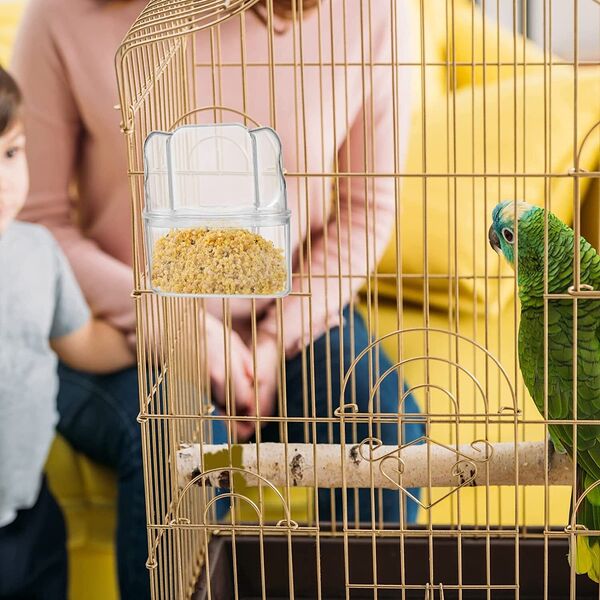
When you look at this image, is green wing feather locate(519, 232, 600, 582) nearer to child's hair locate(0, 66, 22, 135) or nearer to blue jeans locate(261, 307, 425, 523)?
blue jeans locate(261, 307, 425, 523)

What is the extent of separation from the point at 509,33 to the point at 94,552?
1.24 metres

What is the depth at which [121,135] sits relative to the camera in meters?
1.61

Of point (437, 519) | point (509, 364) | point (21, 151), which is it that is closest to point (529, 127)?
point (509, 364)

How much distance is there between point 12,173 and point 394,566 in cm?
85

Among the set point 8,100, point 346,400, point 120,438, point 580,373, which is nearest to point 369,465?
point 580,373

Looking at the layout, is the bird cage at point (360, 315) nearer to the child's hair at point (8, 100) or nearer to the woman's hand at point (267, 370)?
the woman's hand at point (267, 370)

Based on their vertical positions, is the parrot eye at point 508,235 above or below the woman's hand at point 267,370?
above

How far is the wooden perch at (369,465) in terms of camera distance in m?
1.08

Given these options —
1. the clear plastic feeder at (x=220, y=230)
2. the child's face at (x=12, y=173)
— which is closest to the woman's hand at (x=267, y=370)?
the child's face at (x=12, y=173)

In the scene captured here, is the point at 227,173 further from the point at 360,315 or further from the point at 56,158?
the point at 360,315

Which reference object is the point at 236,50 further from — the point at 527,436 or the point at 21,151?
the point at 527,436

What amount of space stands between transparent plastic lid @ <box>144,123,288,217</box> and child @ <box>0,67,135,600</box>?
2.37ft

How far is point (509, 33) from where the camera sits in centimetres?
198

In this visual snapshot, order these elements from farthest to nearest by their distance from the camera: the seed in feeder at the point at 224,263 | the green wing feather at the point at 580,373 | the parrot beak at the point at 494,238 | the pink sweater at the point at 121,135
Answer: the pink sweater at the point at 121,135
the parrot beak at the point at 494,238
the green wing feather at the point at 580,373
the seed in feeder at the point at 224,263
